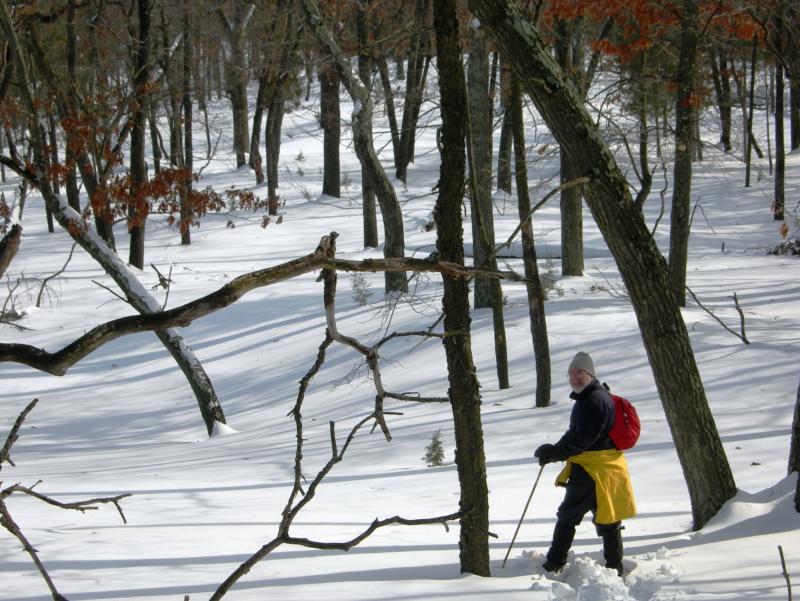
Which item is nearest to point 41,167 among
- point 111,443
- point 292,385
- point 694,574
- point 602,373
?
point 111,443

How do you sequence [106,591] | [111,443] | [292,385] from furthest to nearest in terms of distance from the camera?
[292,385]
[111,443]
[106,591]

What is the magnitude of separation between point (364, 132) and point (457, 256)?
8.82 m

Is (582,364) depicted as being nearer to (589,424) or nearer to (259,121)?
(589,424)

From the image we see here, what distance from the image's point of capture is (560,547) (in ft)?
17.9

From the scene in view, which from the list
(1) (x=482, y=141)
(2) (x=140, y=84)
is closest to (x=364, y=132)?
(1) (x=482, y=141)

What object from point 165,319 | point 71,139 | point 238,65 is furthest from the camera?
point 238,65

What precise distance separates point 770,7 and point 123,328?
9033mm

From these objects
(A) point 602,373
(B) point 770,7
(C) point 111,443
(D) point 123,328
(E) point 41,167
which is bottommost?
(C) point 111,443

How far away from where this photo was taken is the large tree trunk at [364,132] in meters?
13.0

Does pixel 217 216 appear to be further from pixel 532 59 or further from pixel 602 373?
pixel 532 59

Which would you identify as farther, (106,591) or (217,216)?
(217,216)

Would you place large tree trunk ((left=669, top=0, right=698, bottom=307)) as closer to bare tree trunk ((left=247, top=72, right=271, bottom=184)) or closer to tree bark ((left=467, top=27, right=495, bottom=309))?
tree bark ((left=467, top=27, right=495, bottom=309))

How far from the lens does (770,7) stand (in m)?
9.73

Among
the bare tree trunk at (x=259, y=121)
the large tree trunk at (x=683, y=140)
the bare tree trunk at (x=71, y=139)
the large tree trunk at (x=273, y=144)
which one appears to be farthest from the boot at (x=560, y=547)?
the bare tree trunk at (x=259, y=121)
